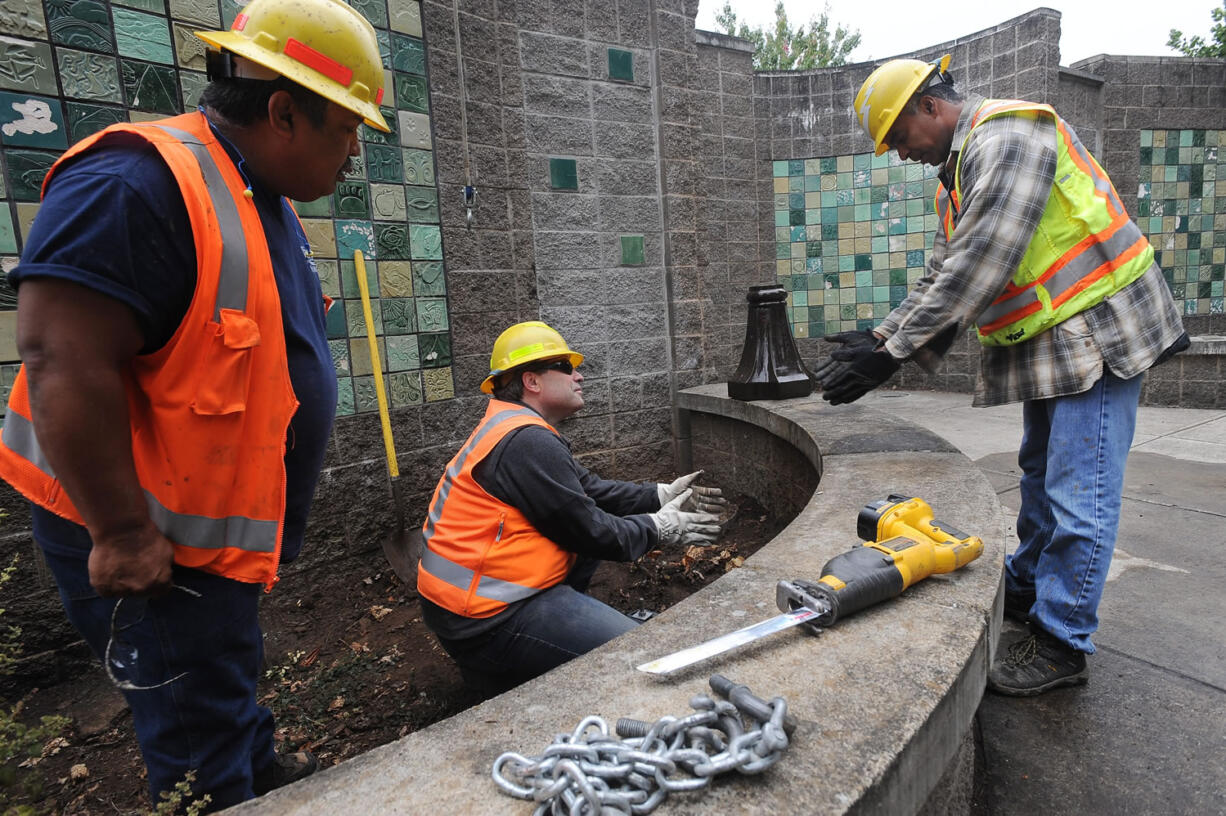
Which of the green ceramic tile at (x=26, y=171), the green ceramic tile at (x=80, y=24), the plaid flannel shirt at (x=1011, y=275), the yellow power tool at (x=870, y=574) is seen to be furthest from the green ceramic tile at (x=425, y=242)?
the yellow power tool at (x=870, y=574)

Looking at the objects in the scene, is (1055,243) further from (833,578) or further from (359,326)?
(359,326)

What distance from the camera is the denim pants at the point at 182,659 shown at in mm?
1324

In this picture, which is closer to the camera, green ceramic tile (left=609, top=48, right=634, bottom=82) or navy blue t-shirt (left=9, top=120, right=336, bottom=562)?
navy blue t-shirt (left=9, top=120, right=336, bottom=562)

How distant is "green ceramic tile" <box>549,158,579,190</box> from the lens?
452cm

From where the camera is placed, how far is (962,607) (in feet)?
4.97

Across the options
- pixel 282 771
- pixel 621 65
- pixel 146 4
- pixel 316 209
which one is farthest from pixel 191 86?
pixel 282 771

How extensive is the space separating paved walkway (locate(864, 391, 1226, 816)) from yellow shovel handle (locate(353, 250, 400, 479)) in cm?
301

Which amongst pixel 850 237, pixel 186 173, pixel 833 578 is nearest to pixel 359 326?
pixel 186 173

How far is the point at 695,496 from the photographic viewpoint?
3.01 m

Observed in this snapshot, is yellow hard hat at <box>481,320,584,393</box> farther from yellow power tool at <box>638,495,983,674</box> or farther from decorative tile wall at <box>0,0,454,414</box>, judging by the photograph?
decorative tile wall at <box>0,0,454,414</box>

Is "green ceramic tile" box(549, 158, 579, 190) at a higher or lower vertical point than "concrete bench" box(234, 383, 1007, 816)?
higher

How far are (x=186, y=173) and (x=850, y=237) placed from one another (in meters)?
7.28

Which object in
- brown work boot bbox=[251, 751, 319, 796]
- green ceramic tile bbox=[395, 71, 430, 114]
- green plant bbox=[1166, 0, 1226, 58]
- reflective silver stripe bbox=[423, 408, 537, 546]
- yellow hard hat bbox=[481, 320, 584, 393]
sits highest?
green plant bbox=[1166, 0, 1226, 58]

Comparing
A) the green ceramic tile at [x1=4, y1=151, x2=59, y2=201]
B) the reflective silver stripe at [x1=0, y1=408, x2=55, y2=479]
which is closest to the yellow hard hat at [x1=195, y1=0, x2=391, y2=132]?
the reflective silver stripe at [x1=0, y1=408, x2=55, y2=479]
